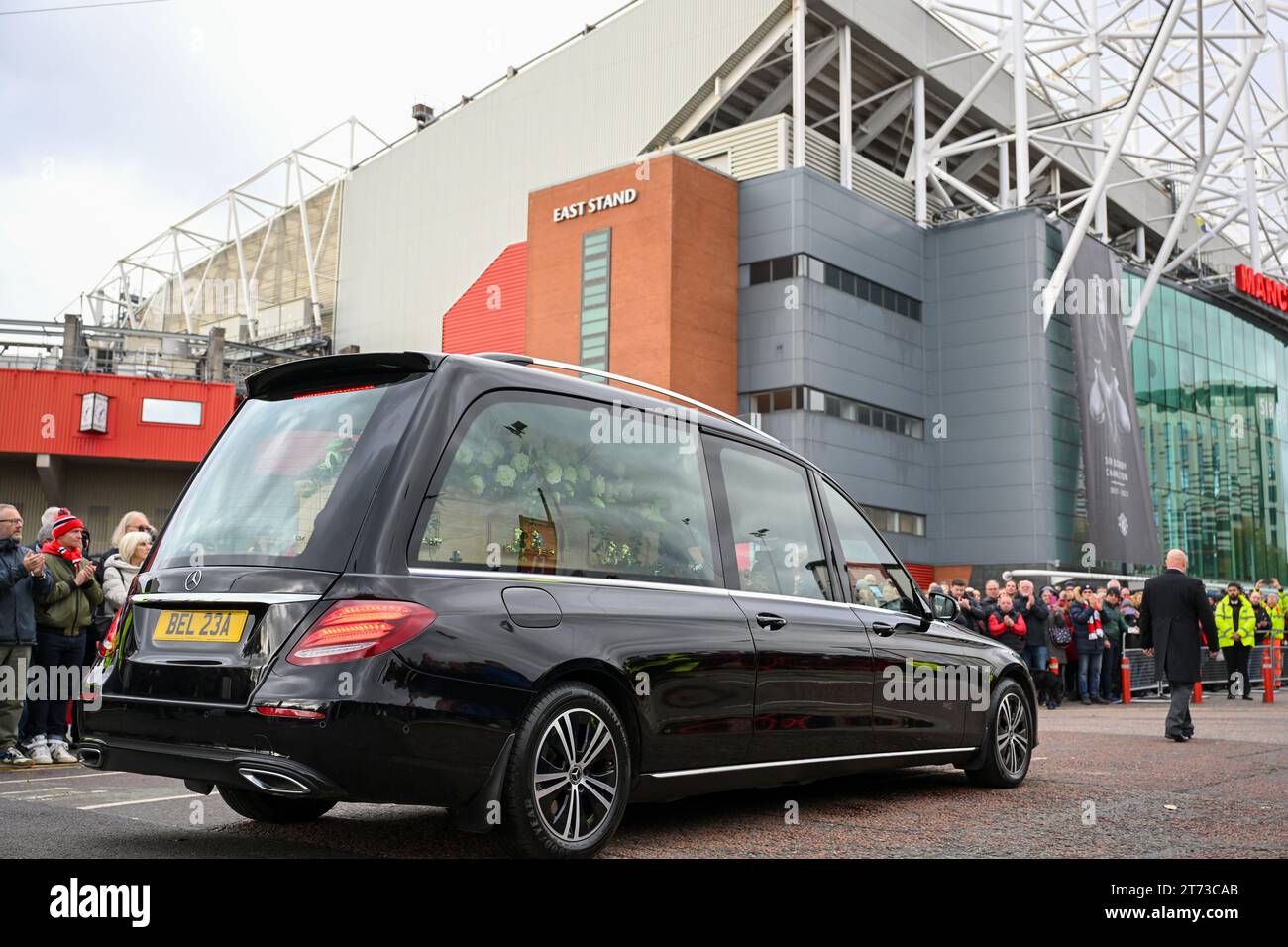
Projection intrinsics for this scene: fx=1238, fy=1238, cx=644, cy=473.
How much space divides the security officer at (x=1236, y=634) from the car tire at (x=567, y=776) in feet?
61.1

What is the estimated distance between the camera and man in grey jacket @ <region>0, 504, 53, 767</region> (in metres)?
8.62

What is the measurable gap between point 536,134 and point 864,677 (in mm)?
41519

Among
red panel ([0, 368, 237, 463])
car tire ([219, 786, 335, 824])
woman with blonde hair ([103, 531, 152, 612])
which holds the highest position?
red panel ([0, 368, 237, 463])

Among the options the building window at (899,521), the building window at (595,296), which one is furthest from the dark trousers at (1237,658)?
the building window at (595,296)

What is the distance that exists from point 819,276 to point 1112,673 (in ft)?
65.5

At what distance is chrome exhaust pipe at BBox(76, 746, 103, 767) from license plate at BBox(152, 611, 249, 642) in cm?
48

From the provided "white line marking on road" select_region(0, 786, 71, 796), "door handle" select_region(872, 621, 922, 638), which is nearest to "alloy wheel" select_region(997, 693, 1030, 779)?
"door handle" select_region(872, 621, 922, 638)

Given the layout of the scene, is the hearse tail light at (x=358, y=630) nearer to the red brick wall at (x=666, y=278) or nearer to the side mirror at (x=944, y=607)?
the side mirror at (x=944, y=607)

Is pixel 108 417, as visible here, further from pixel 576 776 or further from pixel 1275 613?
pixel 576 776

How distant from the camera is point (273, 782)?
4.12 m

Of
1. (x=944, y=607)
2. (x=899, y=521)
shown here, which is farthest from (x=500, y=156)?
(x=944, y=607)

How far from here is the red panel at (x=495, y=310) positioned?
142 feet

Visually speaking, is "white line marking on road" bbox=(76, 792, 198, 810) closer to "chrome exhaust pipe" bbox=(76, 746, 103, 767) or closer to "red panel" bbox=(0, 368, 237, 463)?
"chrome exhaust pipe" bbox=(76, 746, 103, 767)

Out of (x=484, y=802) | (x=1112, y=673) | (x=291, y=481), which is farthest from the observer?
(x=1112, y=673)
